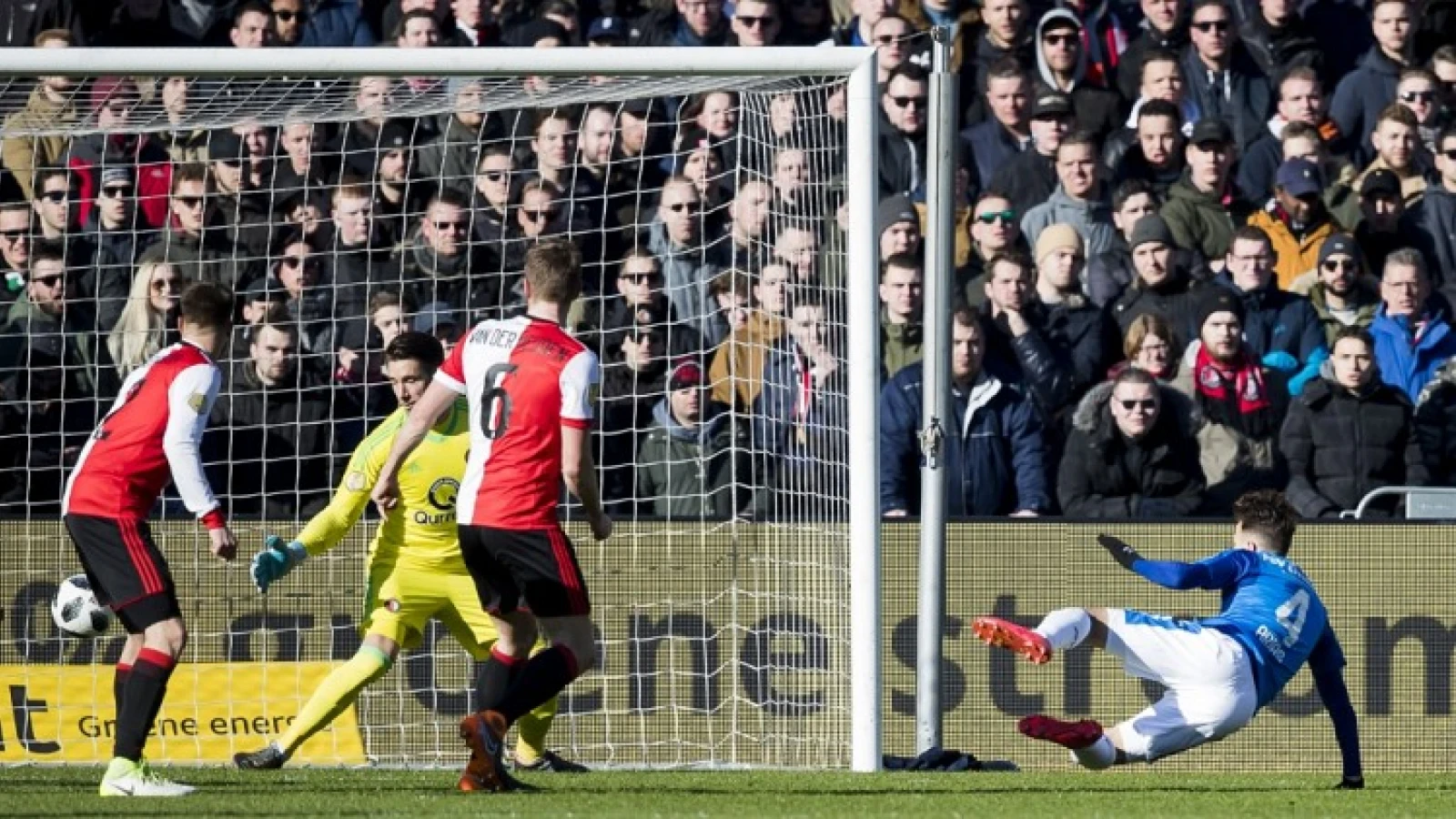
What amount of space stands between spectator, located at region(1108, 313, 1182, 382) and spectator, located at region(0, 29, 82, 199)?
534 centimetres

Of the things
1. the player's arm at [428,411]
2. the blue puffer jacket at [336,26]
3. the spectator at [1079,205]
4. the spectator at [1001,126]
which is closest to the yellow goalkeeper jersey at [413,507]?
the player's arm at [428,411]

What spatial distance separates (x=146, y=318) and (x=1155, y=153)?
18.9ft

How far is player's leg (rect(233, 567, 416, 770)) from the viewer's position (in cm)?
993

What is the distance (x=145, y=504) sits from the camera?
874cm

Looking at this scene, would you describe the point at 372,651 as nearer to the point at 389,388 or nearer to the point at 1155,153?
the point at 389,388

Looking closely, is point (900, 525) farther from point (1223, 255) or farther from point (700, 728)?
point (1223, 255)

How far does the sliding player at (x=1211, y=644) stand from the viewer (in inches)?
346

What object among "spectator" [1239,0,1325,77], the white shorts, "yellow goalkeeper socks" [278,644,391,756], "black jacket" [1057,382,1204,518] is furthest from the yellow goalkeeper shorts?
"spectator" [1239,0,1325,77]

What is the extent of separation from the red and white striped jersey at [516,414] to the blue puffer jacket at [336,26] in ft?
21.2

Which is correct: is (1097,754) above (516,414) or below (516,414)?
below

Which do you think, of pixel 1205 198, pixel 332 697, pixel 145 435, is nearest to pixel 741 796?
pixel 332 697

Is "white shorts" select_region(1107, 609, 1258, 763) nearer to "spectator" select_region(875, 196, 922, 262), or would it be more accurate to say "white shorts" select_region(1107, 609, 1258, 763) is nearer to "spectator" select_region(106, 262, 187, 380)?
"spectator" select_region(875, 196, 922, 262)

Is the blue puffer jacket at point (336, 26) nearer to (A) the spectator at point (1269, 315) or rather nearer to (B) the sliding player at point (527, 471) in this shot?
(A) the spectator at point (1269, 315)

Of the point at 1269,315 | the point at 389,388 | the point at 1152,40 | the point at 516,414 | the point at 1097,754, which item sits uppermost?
the point at 1152,40
